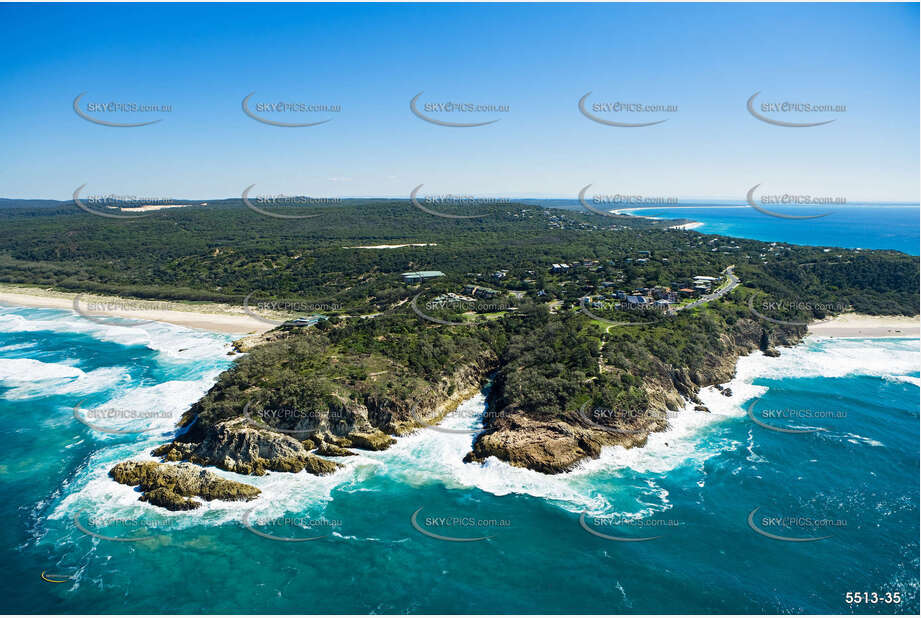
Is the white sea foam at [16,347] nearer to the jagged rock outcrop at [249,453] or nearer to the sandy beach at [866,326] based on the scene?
the jagged rock outcrop at [249,453]

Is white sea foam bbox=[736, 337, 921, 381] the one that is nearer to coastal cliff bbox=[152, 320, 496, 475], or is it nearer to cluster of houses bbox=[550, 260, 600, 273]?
coastal cliff bbox=[152, 320, 496, 475]

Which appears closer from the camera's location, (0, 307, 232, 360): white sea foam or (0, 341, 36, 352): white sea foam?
(0, 307, 232, 360): white sea foam

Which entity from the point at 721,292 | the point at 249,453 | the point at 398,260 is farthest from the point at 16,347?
the point at 721,292

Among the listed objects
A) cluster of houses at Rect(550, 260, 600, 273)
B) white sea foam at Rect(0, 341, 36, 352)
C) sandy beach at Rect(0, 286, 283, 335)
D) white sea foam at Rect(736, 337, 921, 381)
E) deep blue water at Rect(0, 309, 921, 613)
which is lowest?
deep blue water at Rect(0, 309, 921, 613)

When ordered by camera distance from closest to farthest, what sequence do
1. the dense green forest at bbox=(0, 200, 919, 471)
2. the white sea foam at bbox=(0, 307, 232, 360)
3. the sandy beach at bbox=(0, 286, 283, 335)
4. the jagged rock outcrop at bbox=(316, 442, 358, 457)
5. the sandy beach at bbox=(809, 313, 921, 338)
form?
the jagged rock outcrop at bbox=(316, 442, 358, 457) → the dense green forest at bbox=(0, 200, 919, 471) → the white sea foam at bbox=(0, 307, 232, 360) → the sandy beach at bbox=(809, 313, 921, 338) → the sandy beach at bbox=(0, 286, 283, 335)

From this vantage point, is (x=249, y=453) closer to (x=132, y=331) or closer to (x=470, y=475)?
(x=470, y=475)

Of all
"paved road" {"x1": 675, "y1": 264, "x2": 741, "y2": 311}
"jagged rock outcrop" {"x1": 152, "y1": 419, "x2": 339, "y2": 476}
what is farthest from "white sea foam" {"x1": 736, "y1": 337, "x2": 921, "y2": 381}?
"jagged rock outcrop" {"x1": 152, "y1": 419, "x2": 339, "y2": 476}
